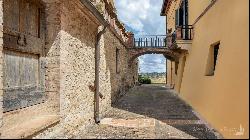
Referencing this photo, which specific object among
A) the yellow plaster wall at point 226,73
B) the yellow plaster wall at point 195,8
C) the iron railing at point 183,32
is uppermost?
the yellow plaster wall at point 195,8

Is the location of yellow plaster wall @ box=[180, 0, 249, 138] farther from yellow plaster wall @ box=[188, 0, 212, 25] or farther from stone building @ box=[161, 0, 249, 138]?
yellow plaster wall @ box=[188, 0, 212, 25]

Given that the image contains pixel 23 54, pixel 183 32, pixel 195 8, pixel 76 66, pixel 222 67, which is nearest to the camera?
pixel 23 54

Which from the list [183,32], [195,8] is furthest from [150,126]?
[183,32]

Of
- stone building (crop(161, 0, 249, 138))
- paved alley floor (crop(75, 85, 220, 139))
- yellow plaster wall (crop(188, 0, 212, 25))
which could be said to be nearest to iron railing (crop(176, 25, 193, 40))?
yellow plaster wall (crop(188, 0, 212, 25))

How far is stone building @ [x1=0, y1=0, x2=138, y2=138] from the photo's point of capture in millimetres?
5603

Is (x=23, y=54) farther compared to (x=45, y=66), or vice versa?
(x=45, y=66)

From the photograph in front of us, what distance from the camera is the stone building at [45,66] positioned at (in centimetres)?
560

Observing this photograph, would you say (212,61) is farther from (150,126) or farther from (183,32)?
(183,32)

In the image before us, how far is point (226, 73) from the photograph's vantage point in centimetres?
788

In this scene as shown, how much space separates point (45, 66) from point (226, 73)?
4.26 metres

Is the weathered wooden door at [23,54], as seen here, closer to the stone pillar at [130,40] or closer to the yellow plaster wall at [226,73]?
the yellow plaster wall at [226,73]

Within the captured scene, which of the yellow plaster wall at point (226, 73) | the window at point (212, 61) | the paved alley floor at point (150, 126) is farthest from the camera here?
the window at point (212, 61)

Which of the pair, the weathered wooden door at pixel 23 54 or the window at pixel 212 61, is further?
the window at pixel 212 61

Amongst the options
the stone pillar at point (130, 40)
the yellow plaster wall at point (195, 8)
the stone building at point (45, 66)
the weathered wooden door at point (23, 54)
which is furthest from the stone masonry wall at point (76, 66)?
the stone pillar at point (130, 40)
